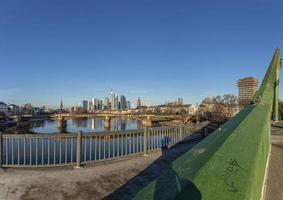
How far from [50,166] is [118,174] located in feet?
7.14

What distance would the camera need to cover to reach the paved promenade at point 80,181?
6.91 m

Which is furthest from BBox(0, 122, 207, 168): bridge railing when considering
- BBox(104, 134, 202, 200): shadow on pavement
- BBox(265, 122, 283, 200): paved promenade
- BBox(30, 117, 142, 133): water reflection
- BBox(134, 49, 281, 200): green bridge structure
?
BBox(30, 117, 142, 133): water reflection

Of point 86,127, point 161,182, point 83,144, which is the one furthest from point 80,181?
point 86,127

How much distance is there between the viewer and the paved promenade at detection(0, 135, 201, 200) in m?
6.91

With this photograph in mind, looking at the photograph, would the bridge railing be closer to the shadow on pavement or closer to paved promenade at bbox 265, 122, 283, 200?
the shadow on pavement

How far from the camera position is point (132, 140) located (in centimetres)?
1395

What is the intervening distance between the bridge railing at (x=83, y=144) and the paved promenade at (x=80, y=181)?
2.39ft

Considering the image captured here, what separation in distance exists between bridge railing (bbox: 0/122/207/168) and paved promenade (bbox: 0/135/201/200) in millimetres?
728

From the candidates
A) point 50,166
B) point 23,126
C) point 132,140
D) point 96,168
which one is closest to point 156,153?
point 132,140

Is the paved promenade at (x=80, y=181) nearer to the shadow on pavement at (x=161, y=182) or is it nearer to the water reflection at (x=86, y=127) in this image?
the shadow on pavement at (x=161, y=182)

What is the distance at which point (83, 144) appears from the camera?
13867 mm

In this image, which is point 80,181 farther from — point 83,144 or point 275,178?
point 83,144

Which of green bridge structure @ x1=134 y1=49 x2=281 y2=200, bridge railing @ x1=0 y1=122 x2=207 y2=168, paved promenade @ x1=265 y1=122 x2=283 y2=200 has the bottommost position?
paved promenade @ x1=265 y1=122 x2=283 y2=200

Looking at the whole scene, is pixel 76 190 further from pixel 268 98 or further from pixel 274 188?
pixel 268 98
